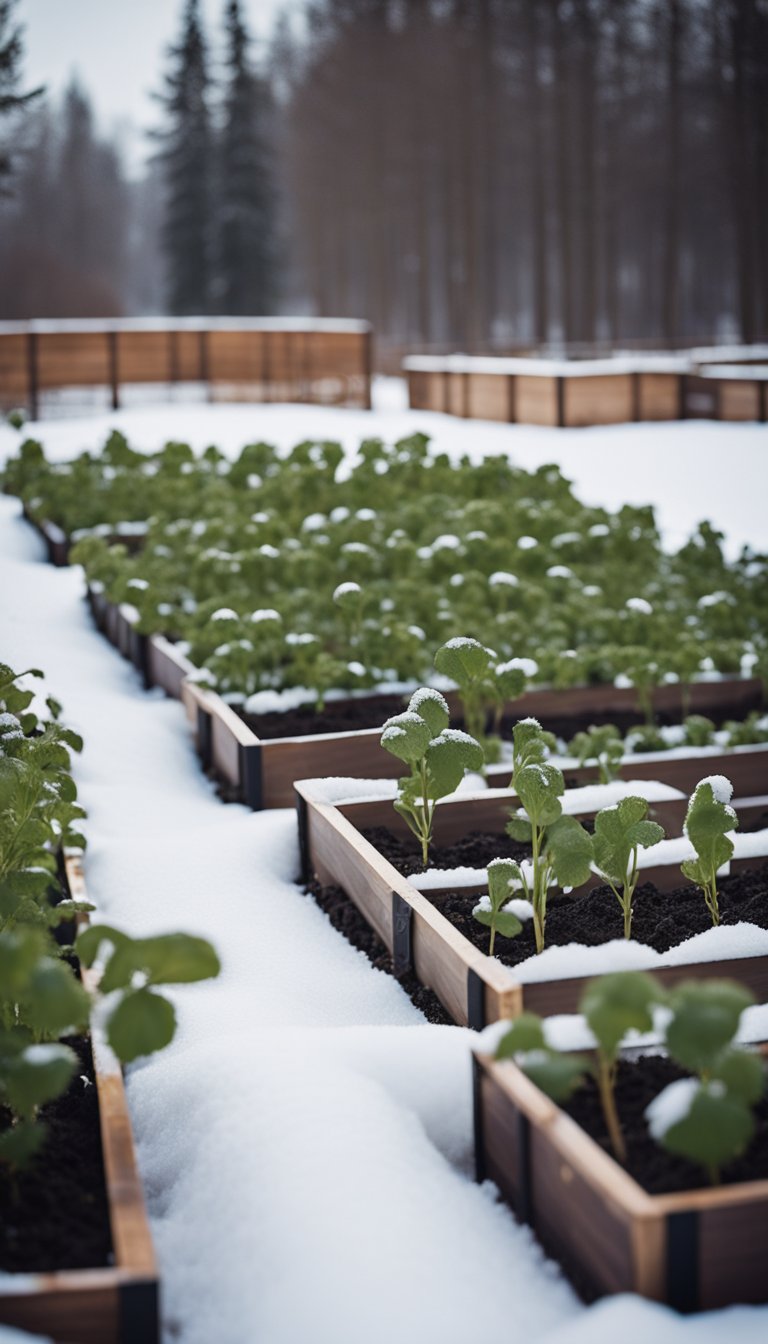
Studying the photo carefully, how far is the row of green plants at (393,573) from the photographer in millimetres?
6285

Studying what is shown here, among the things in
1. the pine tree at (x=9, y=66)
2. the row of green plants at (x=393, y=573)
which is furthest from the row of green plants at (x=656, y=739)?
the pine tree at (x=9, y=66)

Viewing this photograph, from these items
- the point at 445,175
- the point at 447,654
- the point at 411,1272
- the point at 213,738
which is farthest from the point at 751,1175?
the point at 445,175

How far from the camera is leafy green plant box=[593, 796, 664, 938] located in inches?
135

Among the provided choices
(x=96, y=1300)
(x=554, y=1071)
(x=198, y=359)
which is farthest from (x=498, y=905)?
(x=198, y=359)

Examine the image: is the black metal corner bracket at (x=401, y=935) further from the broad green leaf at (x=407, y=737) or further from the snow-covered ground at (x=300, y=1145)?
the broad green leaf at (x=407, y=737)

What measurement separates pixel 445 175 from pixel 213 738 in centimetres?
3935

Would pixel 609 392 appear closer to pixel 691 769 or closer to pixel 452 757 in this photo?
pixel 691 769

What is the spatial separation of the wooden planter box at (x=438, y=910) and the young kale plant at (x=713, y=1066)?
97 cm

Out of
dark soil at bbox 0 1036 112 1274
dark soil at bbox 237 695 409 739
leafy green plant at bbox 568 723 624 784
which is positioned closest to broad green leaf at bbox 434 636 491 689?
leafy green plant at bbox 568 723 624 784

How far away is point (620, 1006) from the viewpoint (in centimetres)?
229

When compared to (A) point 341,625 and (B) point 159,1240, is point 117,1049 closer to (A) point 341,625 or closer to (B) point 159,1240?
(B) point 159,1240

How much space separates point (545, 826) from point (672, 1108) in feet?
4.42

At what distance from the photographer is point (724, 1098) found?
2291 millimetres

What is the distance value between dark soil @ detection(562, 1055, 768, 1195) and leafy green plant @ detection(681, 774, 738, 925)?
541mm
